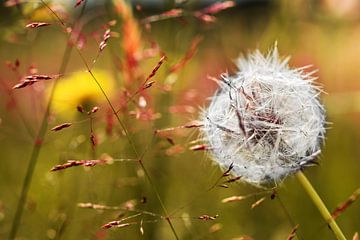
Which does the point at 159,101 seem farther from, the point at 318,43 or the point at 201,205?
the point at 318,43

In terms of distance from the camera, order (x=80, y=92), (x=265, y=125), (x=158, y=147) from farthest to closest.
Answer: (x=80, y=92), (x=158, y=147), (x=265, y=125)

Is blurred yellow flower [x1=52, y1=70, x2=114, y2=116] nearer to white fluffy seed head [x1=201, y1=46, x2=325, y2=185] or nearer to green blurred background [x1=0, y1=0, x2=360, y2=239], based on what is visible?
green blurred background [x1=0, y1=0, x2=360, y2=239]

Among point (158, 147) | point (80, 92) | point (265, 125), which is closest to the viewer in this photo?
point (265, 125)

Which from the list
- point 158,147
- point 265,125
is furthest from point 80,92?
point 265,125

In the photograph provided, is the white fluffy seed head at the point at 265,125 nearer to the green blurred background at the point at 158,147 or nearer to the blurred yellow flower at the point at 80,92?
the green blurred background at the point at 158,147

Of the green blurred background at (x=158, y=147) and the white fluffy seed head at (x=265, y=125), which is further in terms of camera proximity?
the green blurred background at (x=158, y=147)

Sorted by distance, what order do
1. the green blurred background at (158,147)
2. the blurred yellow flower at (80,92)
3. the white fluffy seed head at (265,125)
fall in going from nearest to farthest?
the white fluffy seed head at (265,125)
the green blurred background at (158,147)
the blurred yellow flower at (80,92)

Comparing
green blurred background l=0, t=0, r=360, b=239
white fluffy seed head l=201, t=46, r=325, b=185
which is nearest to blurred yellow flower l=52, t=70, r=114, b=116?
green blurred background l=0, t=0, r=360, b=239

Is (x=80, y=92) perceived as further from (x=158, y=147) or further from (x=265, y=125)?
(x=265, y=125)

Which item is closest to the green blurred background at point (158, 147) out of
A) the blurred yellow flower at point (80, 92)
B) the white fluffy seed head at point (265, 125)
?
the blurred yellow flower at point (80, 92)
